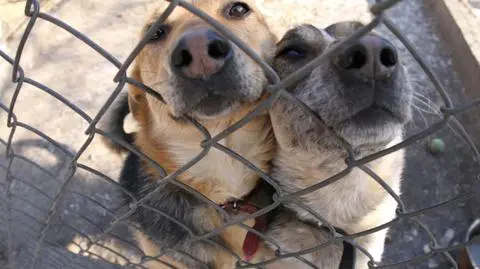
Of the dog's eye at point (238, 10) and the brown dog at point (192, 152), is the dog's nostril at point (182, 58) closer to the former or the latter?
the brown dog at point (192, 152)

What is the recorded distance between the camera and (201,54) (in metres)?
1.63

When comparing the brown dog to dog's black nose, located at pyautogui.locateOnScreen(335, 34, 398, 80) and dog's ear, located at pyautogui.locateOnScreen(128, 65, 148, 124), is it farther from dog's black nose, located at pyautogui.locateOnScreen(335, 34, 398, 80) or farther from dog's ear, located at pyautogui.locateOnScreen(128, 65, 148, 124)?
dog's black nose, located at pyautogui.locateOnScreen(335, 34, 398, 80)

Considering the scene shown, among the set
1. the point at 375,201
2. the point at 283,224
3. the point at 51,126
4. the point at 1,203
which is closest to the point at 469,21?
the point at 375,201

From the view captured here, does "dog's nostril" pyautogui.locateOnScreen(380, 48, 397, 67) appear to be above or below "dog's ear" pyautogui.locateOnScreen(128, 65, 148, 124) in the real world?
below

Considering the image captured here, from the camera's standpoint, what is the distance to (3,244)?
10.6 ft

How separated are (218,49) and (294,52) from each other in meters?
0.62

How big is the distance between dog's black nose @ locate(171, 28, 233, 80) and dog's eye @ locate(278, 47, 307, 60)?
503 mm

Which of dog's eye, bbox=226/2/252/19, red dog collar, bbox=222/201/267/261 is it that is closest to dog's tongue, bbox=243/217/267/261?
red dog collar, bbox=222/201/267/261

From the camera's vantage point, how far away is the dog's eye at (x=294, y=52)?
2.16 m

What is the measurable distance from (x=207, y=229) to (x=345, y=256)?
69cm

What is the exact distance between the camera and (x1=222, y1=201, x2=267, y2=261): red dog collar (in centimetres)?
Result: 220

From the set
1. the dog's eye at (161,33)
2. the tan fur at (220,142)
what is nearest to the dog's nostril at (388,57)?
the tan fur at (220,142)

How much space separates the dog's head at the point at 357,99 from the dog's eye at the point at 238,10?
2.01 feet

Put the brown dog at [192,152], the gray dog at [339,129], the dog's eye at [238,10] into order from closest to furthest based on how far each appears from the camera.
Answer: the gray dog at [339,129]
the brown dog at [192,152]
the dog's eye at [238,10]
